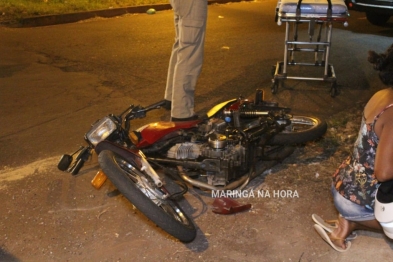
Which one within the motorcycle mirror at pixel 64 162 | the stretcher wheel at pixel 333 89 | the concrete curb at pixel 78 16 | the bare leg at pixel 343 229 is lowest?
the concrete curb at pixel 78 16

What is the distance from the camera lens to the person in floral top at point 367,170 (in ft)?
9.07

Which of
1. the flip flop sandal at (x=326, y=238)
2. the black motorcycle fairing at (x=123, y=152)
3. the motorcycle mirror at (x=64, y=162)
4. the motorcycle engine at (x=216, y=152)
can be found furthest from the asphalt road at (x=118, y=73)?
the flip flop sandal at (x=326, y=238)

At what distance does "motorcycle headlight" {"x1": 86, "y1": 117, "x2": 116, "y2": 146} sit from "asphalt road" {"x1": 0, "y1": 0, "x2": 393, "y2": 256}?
20.4 inches

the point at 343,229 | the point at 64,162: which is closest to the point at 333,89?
the point at 343,229

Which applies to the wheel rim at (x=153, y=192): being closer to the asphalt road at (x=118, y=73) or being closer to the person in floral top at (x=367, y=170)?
the person in floral top at (x=367, y=170)

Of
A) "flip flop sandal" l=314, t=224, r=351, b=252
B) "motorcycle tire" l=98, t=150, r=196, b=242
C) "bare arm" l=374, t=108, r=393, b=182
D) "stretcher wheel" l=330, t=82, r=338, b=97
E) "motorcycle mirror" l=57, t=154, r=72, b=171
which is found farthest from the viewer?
"stretcher wheel" l=330, t=82, r=338, b=97

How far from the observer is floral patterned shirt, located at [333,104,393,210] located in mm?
2963

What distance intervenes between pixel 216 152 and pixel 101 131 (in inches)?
33.5

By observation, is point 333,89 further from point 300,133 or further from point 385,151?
point 385,151

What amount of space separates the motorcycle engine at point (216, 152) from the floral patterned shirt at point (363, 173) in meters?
0.81

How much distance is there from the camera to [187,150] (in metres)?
3.72

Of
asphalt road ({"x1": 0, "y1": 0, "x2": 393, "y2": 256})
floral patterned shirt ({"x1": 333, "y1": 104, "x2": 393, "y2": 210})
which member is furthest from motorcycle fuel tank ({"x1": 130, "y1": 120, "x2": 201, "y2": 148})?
floral patterned shirt ({"x1": 333, "y1": 104, "x2": 393, "y2": 210})

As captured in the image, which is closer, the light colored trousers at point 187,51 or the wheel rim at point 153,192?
the wheel rim at point 153,192

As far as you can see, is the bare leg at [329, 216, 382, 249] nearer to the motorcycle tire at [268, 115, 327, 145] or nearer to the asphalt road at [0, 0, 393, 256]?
the motorcycle tire at [268, 115, 327, 145]
